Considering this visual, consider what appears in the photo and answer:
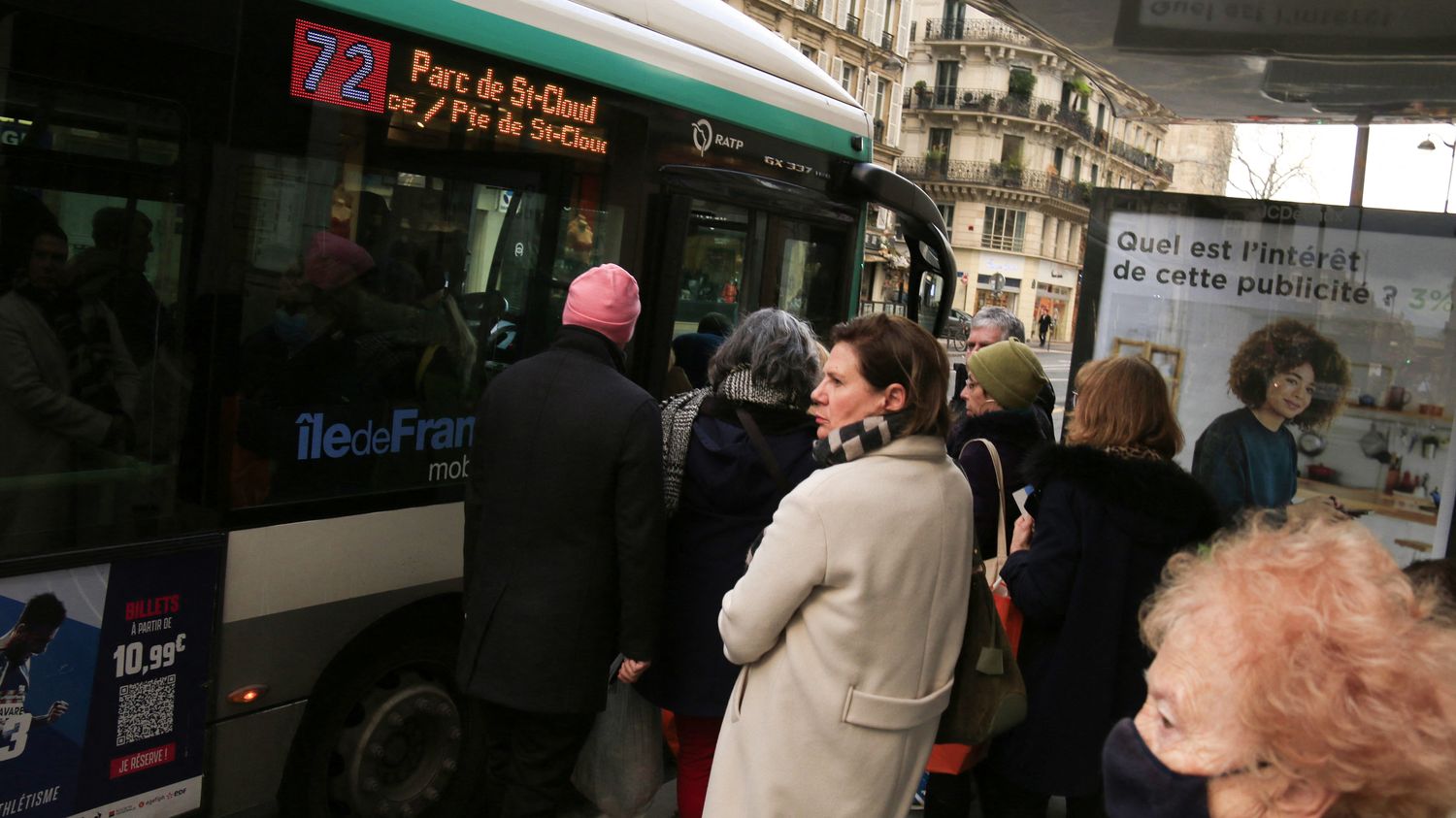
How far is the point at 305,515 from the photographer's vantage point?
3.83m

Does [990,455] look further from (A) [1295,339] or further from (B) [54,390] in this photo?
(B) [54,390]

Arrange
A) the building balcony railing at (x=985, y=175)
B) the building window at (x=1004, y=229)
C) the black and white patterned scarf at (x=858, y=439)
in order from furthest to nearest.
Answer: the building window at (x=1004, y=229), the building balcony railing at (x=985, y=175), the black and white patterned scarf at (x=858, y=439)

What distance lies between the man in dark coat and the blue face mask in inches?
77.1

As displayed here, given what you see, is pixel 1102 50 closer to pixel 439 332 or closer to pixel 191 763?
pixel 439 332

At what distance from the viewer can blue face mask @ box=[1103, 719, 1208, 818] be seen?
1454 millimetres

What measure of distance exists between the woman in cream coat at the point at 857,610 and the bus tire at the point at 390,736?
1.59 m

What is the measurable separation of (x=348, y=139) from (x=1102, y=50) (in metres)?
2.91

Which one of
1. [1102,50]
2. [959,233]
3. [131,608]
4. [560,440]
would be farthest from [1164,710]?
[959,233]

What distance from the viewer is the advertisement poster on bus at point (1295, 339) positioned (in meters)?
4.36

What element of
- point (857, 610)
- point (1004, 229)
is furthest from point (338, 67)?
point (1004, 229)

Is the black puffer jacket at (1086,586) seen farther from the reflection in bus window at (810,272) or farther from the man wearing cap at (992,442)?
the reflection in bus window at (810,272)

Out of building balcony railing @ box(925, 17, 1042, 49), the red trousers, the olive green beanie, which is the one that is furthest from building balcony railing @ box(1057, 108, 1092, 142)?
the red trousers

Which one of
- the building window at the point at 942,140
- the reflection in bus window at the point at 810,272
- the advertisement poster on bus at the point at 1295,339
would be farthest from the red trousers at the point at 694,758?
the building window at the point at 942,140

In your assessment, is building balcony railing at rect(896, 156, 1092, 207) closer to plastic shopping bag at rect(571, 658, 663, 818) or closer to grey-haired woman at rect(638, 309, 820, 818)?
grey-haired woman at rect(638, 309, 820, 818)
